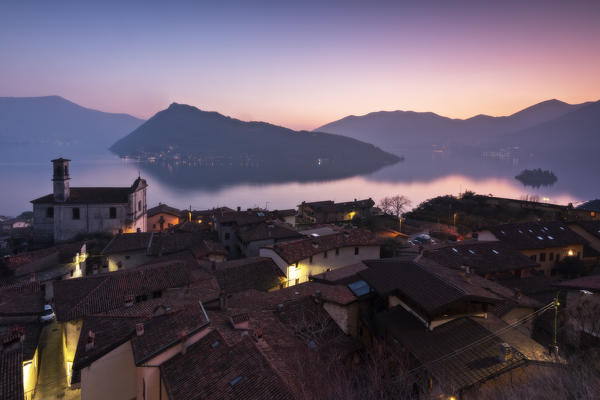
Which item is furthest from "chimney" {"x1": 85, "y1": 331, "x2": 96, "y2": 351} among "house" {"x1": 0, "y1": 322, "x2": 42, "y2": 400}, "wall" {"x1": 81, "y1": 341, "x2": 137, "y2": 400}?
"house" {"x1": 0, "y1": 322, "x2": 42, "y2": 400}

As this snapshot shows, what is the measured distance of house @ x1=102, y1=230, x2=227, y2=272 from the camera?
28155mm

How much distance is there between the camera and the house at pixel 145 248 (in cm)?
2815

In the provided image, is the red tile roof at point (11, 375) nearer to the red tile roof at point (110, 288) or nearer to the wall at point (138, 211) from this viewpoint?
the red tile roof at point (110, 288)

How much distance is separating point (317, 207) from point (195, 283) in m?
39.6

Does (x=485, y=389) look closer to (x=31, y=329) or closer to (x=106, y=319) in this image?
(x=106, y=319)

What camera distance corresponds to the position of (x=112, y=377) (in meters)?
10.7

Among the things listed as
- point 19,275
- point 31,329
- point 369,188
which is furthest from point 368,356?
point 369,188

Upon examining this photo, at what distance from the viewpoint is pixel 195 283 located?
17578 millimetres

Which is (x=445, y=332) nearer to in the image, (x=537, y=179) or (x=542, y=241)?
(x=542, y=241)

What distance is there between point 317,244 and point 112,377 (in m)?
15.7

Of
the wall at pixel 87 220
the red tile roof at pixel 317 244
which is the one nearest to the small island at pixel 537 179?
the red tile roof at pixel 317 244

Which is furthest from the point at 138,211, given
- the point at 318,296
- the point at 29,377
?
the point at 318,296

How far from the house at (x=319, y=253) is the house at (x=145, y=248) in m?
5.56

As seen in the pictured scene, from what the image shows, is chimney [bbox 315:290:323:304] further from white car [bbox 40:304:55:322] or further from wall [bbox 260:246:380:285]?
white car [bbox 40:304:55:322]
